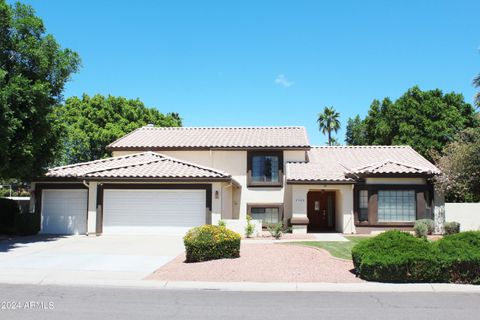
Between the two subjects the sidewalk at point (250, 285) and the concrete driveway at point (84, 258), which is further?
the concrete driveway at point (84, 258)

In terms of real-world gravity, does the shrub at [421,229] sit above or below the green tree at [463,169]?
below

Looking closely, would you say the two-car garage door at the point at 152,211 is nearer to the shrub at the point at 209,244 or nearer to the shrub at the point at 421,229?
the shrub at the point at 209,244

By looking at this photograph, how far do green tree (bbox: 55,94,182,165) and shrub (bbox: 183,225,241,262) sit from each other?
25556 mm

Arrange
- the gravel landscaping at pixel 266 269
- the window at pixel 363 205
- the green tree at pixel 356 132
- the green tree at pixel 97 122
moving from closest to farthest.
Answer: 1. the gravel landscaping at pixel 266 269
2. the window at pixel 363 205
3. the green tree at pixel 97 122
4. the green tree at pixel 356 132

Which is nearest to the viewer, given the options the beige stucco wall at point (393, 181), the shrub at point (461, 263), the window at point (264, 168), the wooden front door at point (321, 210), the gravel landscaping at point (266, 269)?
the shrub at point (461, 263)

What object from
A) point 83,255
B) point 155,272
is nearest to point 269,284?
point 155,272

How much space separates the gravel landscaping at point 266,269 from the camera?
12.0m

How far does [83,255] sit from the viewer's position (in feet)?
52.0

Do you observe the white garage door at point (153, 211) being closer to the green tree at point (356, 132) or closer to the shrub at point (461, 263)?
the shrub at point (461, 263)

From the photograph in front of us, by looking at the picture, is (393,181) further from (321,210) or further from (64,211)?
(64,211)

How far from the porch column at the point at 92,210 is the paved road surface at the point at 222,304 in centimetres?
1116

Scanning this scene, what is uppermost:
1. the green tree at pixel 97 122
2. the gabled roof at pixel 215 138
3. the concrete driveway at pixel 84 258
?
the green tree at pixel 97 122

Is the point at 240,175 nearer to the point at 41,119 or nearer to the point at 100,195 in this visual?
the point at 100,195

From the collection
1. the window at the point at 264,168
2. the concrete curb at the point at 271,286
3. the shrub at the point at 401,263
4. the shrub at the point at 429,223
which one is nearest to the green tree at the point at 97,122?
the window at the point at 264,168
